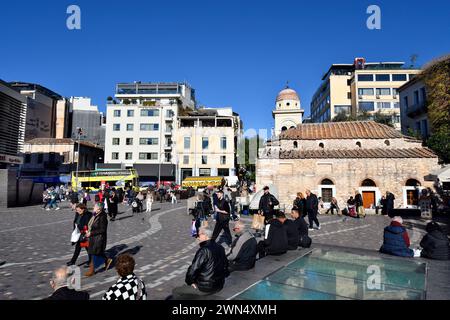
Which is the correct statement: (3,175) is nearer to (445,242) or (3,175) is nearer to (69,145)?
(445,242)

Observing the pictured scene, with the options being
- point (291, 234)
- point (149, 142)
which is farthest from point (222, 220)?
point (149, 142)

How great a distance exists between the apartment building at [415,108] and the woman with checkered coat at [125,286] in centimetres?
3714

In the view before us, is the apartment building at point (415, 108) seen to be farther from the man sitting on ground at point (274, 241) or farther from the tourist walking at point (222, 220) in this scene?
the man sitting on ground at point (274, 241)

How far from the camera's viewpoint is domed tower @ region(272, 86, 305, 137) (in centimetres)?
4331

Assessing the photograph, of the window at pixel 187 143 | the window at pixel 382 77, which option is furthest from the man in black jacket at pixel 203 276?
the window at pixel 382 77

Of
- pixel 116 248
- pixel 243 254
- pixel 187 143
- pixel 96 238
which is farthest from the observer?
pixel 187 143

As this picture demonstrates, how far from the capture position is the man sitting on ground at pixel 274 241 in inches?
290

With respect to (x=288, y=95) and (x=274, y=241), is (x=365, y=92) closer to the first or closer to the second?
(x=288, y=95)

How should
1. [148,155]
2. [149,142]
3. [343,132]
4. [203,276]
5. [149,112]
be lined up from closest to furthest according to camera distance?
1. [203,276]
2. [343,132]
3. [148,155]
4. [149,142]
5. [149,112]

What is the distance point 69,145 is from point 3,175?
32.5 metres


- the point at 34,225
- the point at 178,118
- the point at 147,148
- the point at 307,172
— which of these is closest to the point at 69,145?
the point at 147,148

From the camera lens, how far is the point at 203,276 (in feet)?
14.9

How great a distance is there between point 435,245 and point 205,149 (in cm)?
4326

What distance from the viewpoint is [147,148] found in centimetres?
5072
